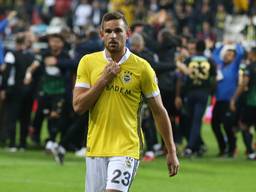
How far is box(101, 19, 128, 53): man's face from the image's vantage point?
27.6 ft

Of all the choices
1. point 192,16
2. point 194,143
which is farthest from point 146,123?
point 192,16

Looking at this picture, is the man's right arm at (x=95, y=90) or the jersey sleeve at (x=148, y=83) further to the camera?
the jersey sleeve at (x=148, y=83)

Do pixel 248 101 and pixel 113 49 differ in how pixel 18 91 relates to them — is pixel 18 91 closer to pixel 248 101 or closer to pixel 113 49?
pixel 248 101

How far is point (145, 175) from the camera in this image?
1551 centimetres

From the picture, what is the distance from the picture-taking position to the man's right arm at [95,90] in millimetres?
8289

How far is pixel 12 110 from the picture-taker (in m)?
19.8

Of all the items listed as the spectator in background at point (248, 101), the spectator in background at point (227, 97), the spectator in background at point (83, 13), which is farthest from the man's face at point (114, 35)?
the spectator in background at point (83, 13)

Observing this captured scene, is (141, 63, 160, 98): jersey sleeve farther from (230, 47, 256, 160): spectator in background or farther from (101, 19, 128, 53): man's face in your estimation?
(230, 47, 256, 160): spectator in background

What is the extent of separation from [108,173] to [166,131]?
665 mm

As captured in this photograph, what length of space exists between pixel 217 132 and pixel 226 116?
417 millimetres

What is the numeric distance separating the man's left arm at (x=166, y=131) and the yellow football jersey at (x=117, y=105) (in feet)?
0.30

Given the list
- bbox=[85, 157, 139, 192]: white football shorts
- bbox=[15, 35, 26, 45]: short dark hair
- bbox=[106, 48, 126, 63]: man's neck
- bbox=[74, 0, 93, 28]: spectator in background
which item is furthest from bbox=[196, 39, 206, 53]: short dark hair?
bbox=[74, 0, 93, 28]: spectator in background

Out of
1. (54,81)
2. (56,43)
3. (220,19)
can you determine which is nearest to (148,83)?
(56,43)

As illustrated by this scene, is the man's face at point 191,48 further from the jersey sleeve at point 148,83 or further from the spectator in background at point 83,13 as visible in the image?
the spectator in background at point 83,13
